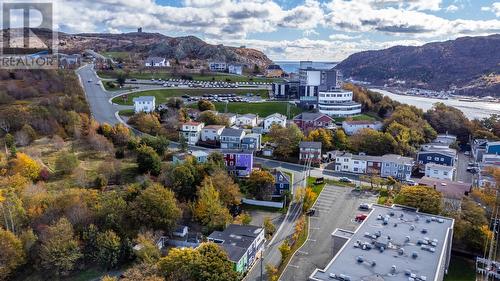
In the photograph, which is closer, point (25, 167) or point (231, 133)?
point (25, 167)

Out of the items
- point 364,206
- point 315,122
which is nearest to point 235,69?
point 315,122

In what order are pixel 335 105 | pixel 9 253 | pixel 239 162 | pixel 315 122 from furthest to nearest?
pixel 335 105 < pixel 315 122 < pixel 239 162 < pixel 9 253

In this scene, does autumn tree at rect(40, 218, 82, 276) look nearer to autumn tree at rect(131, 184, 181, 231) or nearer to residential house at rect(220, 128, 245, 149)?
autumn tree at rect(131, 184, 181, 231)

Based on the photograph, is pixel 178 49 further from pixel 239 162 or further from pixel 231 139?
pixel 239 162

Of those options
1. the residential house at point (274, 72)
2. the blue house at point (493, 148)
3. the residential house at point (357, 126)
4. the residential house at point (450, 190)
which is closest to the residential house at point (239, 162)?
the residential house at point (450, 190)

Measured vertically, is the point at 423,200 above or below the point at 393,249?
above

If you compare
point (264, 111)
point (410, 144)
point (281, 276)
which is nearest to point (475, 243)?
point (281, 276)

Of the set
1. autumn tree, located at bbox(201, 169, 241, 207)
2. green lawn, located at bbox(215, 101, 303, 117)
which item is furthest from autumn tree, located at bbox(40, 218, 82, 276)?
green lawn, located at bbox(215, 101, 303, 117)
